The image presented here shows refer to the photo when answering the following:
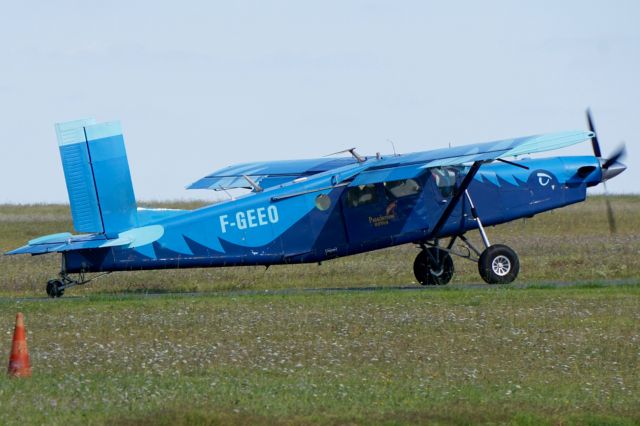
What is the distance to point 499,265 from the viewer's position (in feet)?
69.5

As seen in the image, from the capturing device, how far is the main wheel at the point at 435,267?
22.0 m

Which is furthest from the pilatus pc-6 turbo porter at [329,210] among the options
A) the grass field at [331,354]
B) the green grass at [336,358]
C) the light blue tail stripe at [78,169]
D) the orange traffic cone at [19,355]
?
the orange traffic cone at [19,355]

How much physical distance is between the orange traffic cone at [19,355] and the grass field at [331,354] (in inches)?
7.3

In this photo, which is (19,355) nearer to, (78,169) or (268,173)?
(78,169)

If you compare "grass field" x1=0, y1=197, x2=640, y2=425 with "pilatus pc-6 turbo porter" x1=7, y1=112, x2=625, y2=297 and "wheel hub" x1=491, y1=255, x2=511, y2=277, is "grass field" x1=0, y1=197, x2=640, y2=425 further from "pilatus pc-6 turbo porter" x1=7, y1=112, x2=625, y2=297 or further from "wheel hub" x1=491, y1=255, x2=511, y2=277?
"pilatus pc-6 turbo porter" x1=7, y1=112, x2=625, y2=297

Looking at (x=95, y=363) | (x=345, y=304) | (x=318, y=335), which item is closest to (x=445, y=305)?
(x=345, y=304)

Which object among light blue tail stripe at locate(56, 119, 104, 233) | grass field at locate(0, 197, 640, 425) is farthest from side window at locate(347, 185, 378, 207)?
light blue tail stripe at locate(56, 119, 104, 233)

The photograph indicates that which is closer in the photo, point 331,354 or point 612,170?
point 331,354

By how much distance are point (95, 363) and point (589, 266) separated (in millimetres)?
14229

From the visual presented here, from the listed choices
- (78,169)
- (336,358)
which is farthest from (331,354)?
(78,169)

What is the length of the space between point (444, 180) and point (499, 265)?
1.85 m

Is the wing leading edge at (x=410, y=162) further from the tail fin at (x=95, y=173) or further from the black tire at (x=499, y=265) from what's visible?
the tail fin at (x=95, y=173)

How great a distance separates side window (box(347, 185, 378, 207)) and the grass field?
1745mm

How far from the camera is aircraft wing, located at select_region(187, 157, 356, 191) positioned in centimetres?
2473
